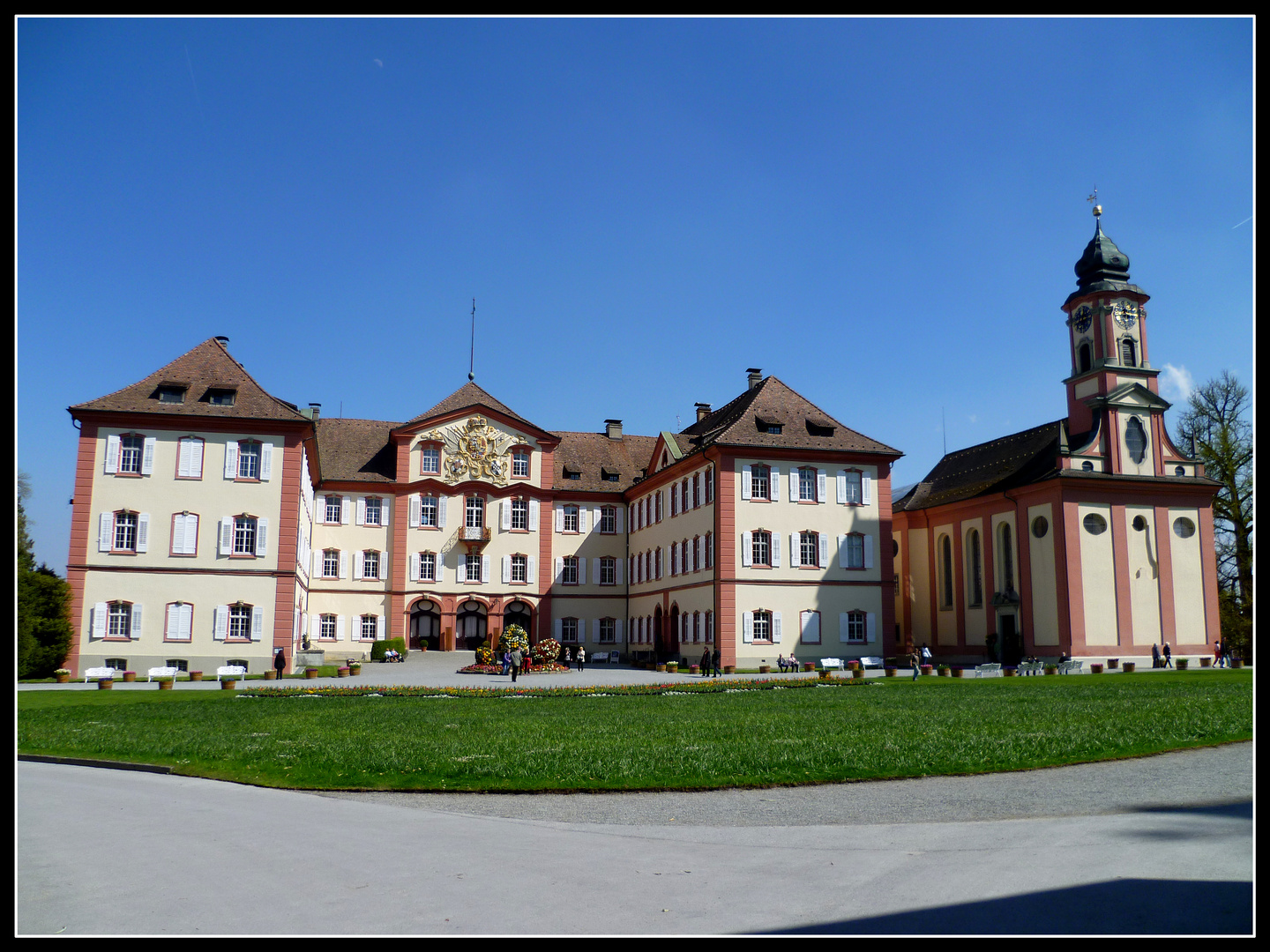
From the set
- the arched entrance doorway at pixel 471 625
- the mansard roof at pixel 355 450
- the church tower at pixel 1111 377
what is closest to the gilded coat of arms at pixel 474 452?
the mansard roof at pixel 355 450

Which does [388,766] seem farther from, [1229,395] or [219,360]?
[1229,395]

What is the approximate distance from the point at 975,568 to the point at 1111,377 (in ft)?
36.7

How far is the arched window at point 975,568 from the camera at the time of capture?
1994 inches

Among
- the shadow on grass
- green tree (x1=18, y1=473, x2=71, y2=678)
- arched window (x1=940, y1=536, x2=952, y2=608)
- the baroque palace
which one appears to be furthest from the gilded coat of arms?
the shadow on grass

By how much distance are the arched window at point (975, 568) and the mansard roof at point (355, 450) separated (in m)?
31.1

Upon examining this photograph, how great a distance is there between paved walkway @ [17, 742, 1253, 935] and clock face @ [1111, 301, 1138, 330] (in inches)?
1704

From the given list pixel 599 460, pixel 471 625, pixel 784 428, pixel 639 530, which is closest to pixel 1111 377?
pixel 784 428

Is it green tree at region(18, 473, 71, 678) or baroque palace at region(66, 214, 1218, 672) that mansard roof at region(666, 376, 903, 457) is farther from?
green tree at region(18, 473, 71, 678)

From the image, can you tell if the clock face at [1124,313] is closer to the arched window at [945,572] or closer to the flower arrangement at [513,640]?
the arched window at [945,572]

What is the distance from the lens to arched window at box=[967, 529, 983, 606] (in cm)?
5066

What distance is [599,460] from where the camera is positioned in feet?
209

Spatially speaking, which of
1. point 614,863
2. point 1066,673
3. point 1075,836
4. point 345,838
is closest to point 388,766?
point 345,838

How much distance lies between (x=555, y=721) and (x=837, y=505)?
31565 mm

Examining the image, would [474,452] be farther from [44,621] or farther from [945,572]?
[945,572]
